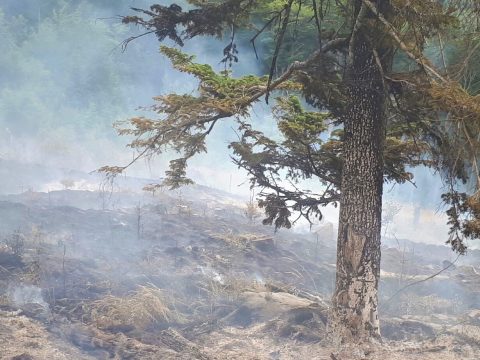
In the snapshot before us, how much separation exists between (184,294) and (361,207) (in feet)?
17.2

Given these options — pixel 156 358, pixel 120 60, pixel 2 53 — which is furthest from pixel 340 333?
pixel 120 60

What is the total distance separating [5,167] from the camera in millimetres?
22562

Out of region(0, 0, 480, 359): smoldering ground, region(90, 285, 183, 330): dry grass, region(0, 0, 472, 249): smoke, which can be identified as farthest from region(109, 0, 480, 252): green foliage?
region(0, 0, 472, 249): smoke

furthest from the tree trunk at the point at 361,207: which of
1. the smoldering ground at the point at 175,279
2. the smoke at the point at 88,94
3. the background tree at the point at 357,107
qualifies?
the smoke at the point at 88,94

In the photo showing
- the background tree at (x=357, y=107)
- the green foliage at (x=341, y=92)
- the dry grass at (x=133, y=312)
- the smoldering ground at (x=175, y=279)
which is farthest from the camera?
the dry grass at (x=133, y=312)

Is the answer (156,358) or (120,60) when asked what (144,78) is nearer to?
(120,60)

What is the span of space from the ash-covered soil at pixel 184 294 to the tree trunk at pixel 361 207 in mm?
373

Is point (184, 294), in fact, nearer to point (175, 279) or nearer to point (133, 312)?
point (175, 279)

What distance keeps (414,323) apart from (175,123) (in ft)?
19.4

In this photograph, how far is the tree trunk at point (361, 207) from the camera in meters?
5.53

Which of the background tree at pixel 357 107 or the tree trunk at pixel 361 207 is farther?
the tree trunk at pixel 361 207

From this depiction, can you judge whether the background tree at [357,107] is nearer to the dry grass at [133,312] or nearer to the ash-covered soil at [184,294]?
the ash-covered soil at [184,294]

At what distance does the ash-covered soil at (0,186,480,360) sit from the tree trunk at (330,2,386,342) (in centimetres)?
37

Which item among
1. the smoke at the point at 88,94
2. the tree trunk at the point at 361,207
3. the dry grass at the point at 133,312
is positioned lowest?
the dry grass at the point at 133,312
